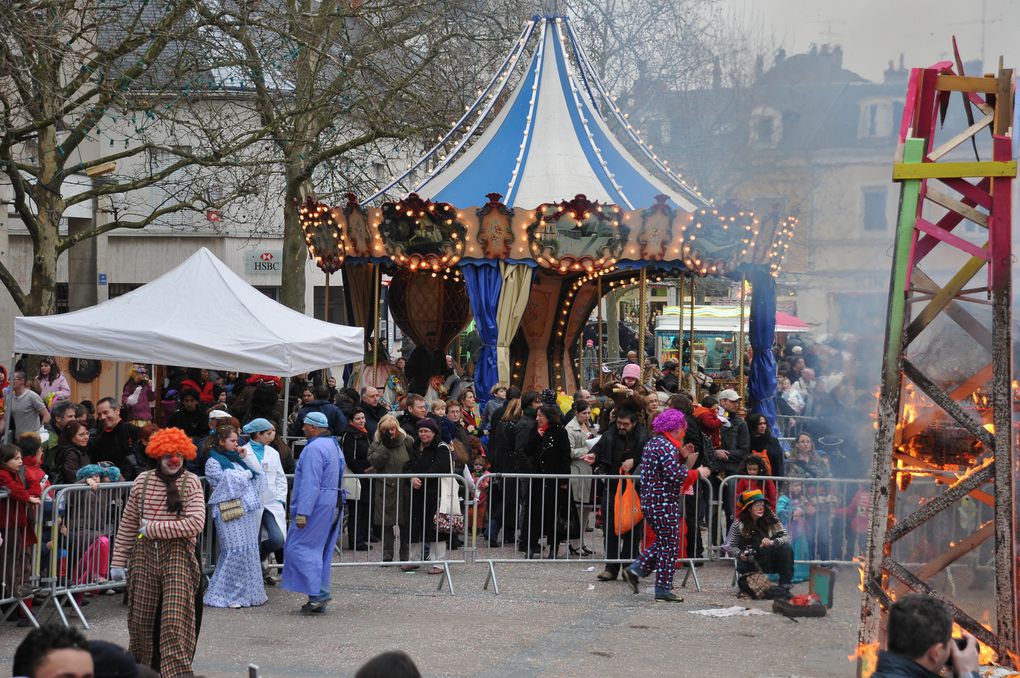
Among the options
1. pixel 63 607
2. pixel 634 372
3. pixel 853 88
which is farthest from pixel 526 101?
pixel 63 607

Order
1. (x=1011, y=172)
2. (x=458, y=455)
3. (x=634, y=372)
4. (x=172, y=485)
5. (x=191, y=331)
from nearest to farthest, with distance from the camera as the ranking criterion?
(x=1011, y=172) → (x=172, y=485) → (x=458, y=455) → (x=191, y=331) → (x=634, y=372)

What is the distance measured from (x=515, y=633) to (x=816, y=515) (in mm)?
3348

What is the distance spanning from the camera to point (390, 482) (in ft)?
39.3

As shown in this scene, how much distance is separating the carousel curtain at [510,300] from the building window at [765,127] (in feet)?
11.4

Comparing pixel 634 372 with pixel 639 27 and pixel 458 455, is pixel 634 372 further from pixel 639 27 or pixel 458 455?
pixel 639 27

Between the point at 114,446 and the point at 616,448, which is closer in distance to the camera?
the point at 114,446

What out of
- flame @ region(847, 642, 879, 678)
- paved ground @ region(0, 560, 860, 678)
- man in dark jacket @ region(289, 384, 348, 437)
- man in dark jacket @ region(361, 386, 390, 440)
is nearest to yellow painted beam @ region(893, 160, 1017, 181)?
flame @ region(847, 642, 879, 678)

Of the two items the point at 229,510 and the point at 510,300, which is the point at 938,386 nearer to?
the point at 229,510

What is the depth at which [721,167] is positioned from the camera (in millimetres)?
35344


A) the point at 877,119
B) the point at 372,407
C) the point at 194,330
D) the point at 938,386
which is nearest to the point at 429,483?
the point at 194,330

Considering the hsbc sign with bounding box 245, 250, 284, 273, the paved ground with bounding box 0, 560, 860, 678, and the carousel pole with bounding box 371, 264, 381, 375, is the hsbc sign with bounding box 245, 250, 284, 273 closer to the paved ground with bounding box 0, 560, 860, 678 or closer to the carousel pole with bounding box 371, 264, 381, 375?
the carousel pole with bounding box 371, 264, 381, 375

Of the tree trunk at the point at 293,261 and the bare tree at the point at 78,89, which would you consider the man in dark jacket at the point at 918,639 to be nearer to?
the bare tree at the point at 78,89

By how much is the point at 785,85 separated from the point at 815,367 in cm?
1317

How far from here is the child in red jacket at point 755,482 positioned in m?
11.8
